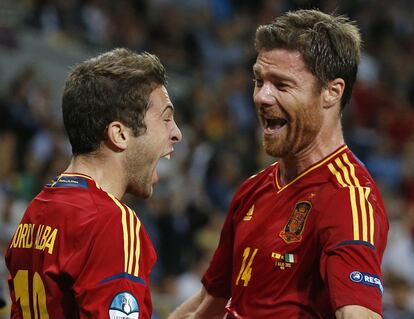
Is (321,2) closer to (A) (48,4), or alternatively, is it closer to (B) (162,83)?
(A) (48,4)

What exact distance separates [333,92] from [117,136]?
0.87 metres

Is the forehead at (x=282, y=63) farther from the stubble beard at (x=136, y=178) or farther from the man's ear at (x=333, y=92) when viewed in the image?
the stubble beard at (x=136, y=178)

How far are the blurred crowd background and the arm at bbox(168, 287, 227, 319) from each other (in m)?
3.19

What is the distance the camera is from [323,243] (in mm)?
3320

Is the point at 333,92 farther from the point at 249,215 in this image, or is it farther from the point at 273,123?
the point at 249,215

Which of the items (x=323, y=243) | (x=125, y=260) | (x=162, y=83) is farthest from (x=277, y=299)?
(x=162, y=83)

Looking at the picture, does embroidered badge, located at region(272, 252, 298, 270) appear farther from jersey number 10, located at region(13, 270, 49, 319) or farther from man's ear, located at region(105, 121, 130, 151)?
jersey number 10, located at region(13, 270, 49, 319)

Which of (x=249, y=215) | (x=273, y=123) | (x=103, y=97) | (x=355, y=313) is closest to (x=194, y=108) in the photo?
(x=249, y=215)

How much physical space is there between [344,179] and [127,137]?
84 cm

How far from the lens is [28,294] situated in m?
3.25

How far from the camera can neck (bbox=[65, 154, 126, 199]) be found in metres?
3.36

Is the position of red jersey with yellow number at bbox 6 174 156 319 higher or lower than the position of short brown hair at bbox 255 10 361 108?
lower

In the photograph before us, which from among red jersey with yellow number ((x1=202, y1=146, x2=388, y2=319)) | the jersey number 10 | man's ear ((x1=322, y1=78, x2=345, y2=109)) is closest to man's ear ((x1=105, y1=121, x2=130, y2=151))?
the jersey number 10

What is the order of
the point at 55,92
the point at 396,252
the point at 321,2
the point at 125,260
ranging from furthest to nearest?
1. the point at 321,2
2. the point at 55,92
3. the point at 396,252
4. the point at 125,260
